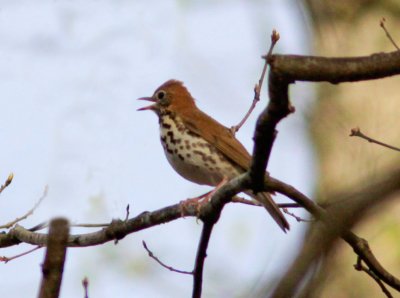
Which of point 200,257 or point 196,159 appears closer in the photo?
point 200,257

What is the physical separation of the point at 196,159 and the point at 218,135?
0.27m

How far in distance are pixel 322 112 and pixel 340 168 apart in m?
0.83

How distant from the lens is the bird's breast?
18.9 ft

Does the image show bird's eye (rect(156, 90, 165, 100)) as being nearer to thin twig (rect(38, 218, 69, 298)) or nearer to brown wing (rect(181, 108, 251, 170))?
brown wing (rect(181, 108, 251, 170))

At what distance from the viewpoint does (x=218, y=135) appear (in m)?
5.92

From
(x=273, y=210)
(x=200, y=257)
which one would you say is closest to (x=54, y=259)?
(x=200, y=257)

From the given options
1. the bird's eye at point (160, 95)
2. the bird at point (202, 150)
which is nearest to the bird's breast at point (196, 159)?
the bird at point (202, 150)

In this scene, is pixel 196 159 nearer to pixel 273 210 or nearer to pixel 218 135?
pixel 218 135

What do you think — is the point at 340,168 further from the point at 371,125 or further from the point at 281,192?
the point at 281,192

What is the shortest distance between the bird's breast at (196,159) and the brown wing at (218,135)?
45 mm

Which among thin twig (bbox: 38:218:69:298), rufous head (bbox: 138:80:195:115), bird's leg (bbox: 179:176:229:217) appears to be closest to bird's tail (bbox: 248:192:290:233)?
bird's leg (bbox: 179:176:229:217)

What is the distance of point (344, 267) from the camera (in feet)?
19.2

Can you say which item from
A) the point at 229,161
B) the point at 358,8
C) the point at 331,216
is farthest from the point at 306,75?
the point at 358,8

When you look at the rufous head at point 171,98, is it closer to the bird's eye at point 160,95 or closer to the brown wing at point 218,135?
the bird's eye at point 160,95
